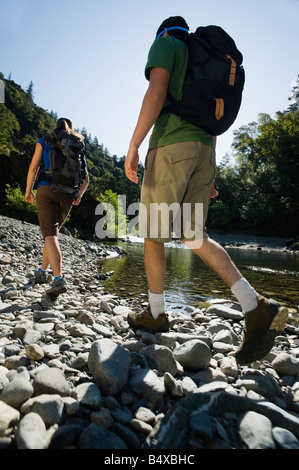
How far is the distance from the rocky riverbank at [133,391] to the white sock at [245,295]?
387mm

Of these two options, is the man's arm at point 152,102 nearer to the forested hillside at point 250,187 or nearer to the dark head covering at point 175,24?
the dark head covering at point 175,24

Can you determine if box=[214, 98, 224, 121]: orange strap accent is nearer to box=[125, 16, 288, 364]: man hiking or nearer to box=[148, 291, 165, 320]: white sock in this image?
box=[125, 16, 288, 364]: man hiking

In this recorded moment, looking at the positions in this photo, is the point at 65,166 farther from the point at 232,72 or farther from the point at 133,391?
the point at 133,391

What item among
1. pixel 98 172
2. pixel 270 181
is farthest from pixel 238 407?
pixel 98 172

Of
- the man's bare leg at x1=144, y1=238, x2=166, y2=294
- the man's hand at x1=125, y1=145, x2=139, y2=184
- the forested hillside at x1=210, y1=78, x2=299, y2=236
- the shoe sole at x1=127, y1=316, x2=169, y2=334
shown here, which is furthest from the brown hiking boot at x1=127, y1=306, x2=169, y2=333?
the forested hillside at x1=210, y1=78, x2=299, y2=236

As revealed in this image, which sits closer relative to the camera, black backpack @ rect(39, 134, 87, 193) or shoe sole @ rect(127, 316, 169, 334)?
shoe sole @ rect(127, 316, 169, 334)

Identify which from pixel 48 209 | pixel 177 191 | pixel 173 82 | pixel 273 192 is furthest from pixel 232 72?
pixel 273 192

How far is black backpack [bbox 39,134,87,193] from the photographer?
2.99m

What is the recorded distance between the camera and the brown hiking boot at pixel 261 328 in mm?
1602

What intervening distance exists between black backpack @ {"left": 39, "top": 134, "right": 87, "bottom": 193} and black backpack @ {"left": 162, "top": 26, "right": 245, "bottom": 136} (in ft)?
5.20

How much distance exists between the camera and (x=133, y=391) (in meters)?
1.29

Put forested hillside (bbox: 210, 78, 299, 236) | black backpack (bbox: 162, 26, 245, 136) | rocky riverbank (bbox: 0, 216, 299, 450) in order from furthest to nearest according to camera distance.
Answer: forested hillside (bbox: 210, 78, 299, 236)
black backpack (bbox: 162, 26, 245, 136)
rocky riverbank (bbox: 0, 216, 299, 450)

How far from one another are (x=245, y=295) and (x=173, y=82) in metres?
1.55

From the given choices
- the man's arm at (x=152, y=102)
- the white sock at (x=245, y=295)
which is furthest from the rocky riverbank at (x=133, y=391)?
the man's arm at (x=152, y=102)
